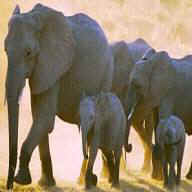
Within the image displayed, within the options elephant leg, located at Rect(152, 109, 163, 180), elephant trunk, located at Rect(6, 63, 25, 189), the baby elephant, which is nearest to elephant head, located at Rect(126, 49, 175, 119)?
elephant leg, located at Rect(152, 109, 163, 180)

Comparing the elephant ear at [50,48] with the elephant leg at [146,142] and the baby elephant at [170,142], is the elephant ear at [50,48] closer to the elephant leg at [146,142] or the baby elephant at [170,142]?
the baby elephant at [170,142]

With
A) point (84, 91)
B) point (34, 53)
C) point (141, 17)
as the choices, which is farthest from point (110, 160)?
point (141, 17)

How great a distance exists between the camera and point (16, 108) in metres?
6.86

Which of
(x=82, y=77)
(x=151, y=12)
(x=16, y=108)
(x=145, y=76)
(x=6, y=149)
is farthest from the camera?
(x=151, y=12)

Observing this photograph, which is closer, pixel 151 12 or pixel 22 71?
pixel 22 71

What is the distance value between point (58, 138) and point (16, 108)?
25.2 feet

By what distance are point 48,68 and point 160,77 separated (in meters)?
1.75

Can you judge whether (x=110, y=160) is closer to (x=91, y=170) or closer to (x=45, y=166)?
(x=91, y=170)

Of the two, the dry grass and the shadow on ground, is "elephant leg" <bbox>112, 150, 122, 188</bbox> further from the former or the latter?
the dry grass

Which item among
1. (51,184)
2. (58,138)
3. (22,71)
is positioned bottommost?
(58,138)

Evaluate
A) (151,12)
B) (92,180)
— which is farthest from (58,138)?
(92,180)

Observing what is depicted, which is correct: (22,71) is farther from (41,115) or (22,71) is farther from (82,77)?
(82,77)

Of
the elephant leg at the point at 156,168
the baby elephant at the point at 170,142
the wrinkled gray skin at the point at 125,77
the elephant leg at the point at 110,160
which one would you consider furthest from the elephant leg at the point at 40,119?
the wrinkled gray skin at the point at 125,77

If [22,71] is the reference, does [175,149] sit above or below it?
below
